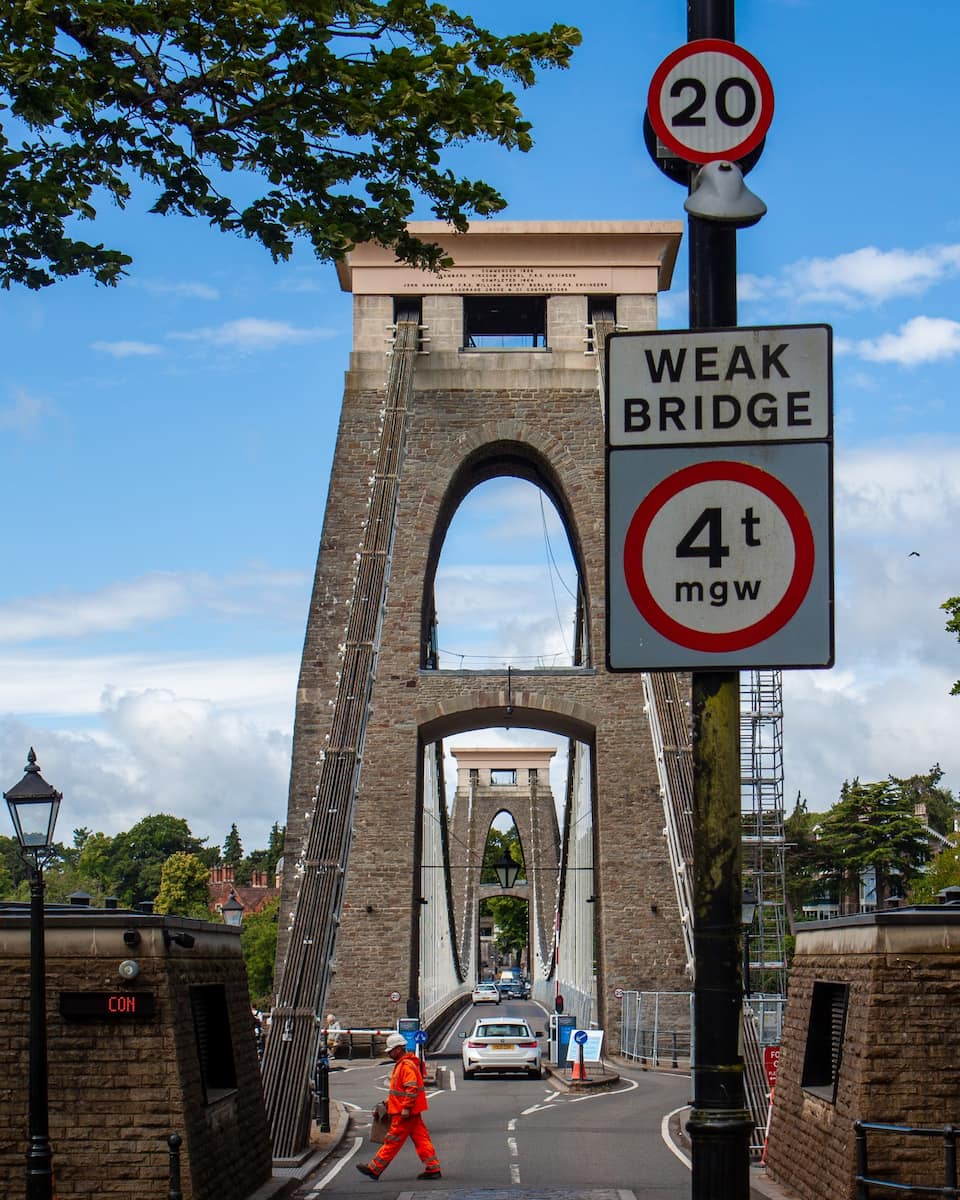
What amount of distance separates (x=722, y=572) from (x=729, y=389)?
500 millimetres

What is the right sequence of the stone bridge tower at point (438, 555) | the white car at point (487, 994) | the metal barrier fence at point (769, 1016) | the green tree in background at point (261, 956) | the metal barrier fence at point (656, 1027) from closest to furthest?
the metal barrier fence at point (769, 1016)
the metal barrier fence at point (656, 1027)
the stone bridge tower at point (438, 555)
the green tree in background at point (261, 956)
the white car at point (487, 994)

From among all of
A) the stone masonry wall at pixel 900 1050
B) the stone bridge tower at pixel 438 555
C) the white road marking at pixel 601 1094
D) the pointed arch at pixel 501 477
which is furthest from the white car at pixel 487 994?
the stone masonry wall at pixel 900 1050

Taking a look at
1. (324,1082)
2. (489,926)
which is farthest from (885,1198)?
(489,926)

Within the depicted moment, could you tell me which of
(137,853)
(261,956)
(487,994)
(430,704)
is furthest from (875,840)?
(137,853)

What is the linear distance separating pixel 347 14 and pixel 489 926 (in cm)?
16224

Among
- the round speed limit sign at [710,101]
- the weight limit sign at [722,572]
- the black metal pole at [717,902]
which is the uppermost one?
the round speed limit sign at [710,101]

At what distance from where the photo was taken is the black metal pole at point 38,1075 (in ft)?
35.7

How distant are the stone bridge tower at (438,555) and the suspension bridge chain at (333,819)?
0.11 meters

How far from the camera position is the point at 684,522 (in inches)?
184

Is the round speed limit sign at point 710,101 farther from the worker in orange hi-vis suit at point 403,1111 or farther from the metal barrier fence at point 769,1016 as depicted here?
the metal barrier fence at point 769,1016

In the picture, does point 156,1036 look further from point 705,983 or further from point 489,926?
point 489,926

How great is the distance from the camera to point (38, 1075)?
36.8 feet

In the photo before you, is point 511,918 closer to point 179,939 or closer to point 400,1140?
point 400,1140

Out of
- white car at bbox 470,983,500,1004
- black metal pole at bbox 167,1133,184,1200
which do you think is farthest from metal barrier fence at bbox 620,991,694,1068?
white car at bbox 470,983,500,1004
